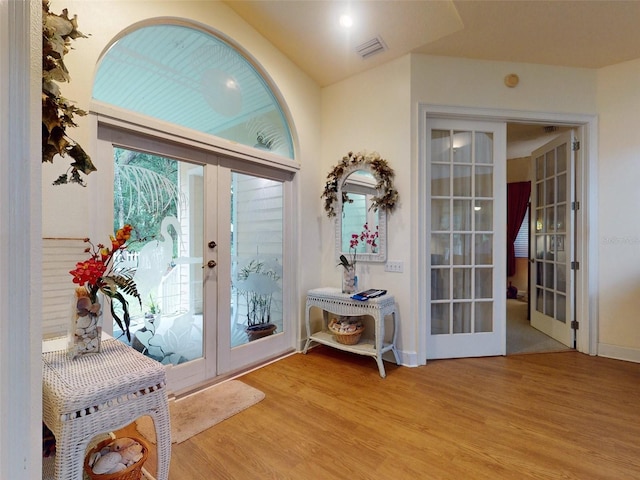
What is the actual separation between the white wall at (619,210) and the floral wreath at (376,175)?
220 cm

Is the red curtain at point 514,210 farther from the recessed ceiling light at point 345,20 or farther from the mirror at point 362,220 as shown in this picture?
the recessed ceiling light at point 345,20

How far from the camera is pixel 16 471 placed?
761 mm

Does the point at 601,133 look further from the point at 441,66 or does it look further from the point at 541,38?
the point at 441,66

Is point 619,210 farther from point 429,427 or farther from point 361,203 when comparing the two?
point 429,427

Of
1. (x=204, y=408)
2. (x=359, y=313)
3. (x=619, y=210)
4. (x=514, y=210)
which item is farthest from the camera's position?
(x=514, y=210)

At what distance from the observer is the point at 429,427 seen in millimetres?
1826

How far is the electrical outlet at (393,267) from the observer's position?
2818 millimetres

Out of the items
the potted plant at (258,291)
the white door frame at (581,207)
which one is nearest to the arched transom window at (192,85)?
the potted plant at (258,291)

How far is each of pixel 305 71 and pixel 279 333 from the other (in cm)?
285

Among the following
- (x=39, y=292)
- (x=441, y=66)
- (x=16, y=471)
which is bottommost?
(x=16, y=471)

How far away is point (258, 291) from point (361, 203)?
4.58 feet

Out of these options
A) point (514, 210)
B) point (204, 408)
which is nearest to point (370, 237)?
point (204, 408)

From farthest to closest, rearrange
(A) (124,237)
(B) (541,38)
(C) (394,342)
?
(C) (394,342), (B) (541,38), (A) (124,237)

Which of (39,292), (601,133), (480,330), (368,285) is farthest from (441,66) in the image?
(39,292)
